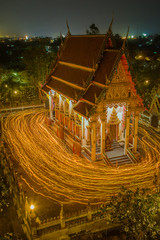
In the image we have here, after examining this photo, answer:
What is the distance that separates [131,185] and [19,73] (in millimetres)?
27510

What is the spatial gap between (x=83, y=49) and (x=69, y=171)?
9.97 m

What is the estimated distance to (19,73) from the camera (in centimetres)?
3519

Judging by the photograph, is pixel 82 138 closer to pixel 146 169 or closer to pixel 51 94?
pixel 146 169

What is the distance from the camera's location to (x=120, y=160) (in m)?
16.3

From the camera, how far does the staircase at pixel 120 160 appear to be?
15977 mm

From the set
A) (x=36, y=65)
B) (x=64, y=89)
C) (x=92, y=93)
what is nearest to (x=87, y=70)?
(x=92, y=93)

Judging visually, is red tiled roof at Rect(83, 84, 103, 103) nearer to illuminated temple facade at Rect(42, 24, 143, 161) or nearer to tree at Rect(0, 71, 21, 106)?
illuminated temple facade at Rect(42, 24, 143, 161)

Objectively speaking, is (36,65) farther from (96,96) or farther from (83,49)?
(96,96)

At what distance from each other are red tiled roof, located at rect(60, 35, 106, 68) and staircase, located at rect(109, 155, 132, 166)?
22.7 ft

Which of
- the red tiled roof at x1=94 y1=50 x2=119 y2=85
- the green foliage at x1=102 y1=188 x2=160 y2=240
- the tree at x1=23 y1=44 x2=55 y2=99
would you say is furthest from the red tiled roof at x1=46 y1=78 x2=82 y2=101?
the tree at x1=23 y1=44 x2=55 y2=99

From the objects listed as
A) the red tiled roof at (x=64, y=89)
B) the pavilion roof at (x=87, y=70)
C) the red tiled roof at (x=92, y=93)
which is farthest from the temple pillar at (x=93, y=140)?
the red tiled roof at (x=64, y=89)

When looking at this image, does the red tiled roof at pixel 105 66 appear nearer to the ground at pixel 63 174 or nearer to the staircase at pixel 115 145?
the staircase at pixel 115 145

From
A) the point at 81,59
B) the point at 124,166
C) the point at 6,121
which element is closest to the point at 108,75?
the point at 81,59

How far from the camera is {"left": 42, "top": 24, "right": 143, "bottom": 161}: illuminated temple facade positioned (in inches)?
582
